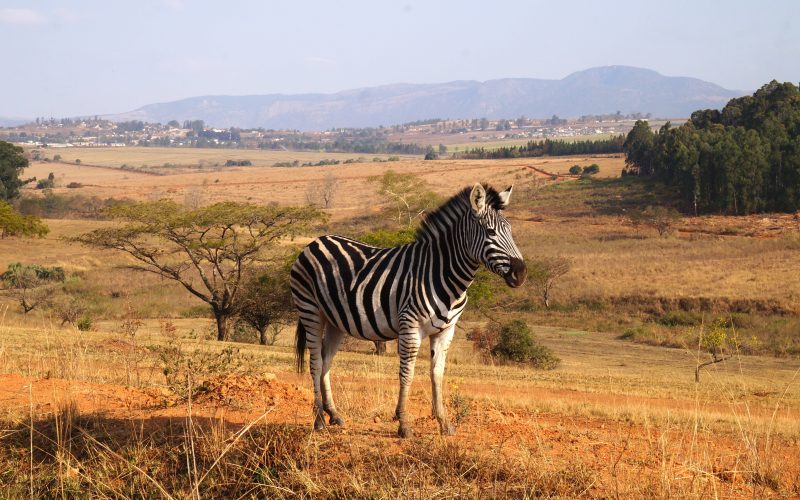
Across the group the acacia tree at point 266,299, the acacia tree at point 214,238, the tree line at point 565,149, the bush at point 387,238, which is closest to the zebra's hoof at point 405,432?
the bush at point 387,238

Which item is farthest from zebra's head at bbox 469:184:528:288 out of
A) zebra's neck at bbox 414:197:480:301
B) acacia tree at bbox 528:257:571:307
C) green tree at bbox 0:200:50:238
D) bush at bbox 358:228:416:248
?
acacia tree at bbox 528:257:571:307

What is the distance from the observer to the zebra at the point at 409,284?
8.07 meters

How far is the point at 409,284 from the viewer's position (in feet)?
27.1

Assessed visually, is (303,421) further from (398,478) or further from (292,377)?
(292,377)

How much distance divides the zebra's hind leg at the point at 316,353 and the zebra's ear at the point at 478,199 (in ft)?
7.19

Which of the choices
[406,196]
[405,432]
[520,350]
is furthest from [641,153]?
[405,432]

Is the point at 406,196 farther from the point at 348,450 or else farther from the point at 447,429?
the point at 348,450

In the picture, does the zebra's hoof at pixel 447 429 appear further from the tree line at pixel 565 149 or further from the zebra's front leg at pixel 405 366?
the tree line at pixel 565 149

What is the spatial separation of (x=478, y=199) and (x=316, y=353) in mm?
2469

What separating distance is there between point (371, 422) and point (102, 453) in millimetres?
2818

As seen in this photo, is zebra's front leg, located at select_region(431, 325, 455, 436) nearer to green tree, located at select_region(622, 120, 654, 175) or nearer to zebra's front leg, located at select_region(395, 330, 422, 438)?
zebra's front leg, located at select_region(395, 330, 422, 438)

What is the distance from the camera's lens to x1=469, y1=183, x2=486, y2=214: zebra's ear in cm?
810

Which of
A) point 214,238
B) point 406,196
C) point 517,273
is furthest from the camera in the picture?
point 406,196

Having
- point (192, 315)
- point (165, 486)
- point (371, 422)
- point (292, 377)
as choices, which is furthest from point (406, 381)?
point (192, 315)
